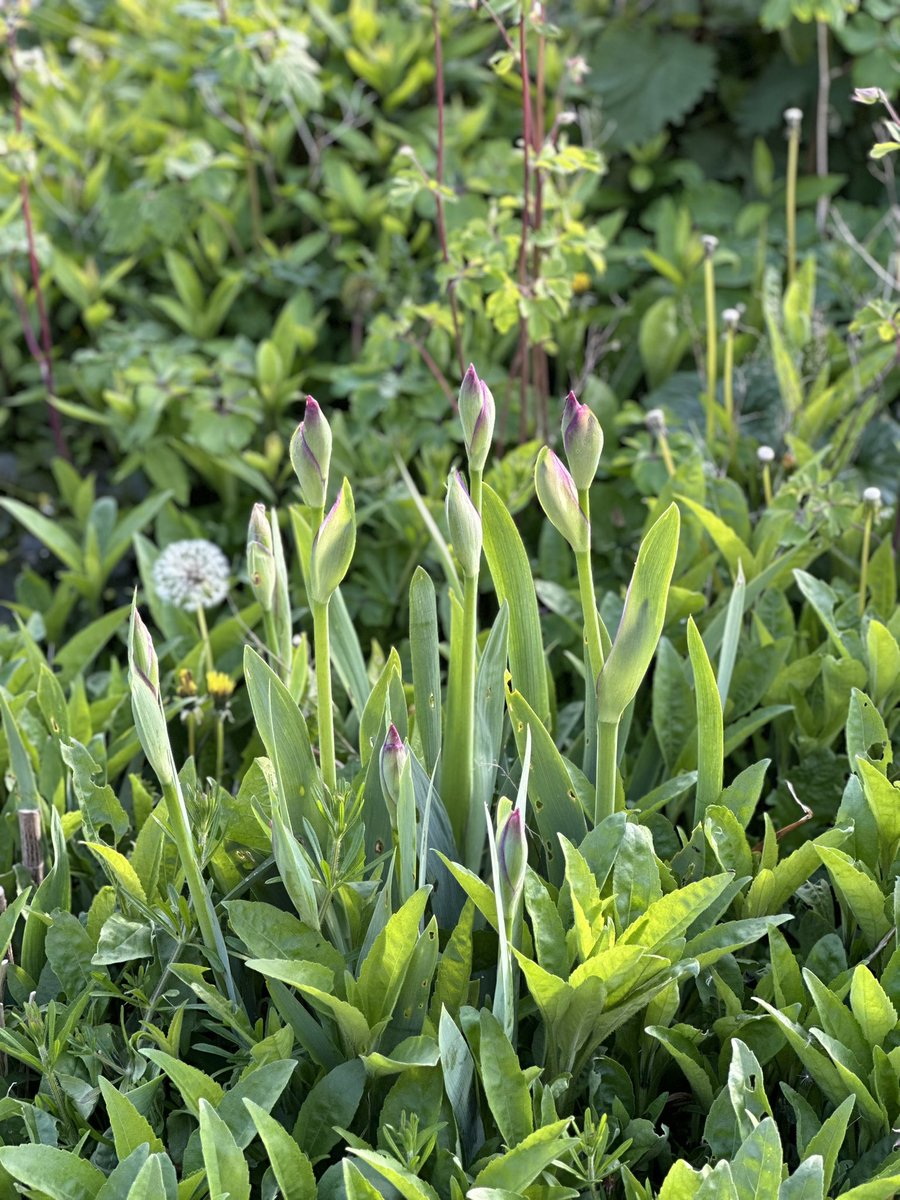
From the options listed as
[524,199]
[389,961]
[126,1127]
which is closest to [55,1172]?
[126,1127]

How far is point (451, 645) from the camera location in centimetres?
126

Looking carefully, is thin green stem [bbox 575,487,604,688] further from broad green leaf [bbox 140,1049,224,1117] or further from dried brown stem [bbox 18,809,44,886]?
dried brown stem [bbox 18,809,44,886]

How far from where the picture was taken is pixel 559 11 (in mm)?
3082

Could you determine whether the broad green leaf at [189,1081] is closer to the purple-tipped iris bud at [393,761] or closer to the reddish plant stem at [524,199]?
the purple-tipped iris bud at [393,761]

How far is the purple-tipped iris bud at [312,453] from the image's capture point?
1044 mm

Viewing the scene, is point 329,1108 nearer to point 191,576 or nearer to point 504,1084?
point 504,1084

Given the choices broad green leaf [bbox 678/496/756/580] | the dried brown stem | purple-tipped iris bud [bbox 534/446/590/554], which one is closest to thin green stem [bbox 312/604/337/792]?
purple-tipped iris bud [bbox 534/446/590/554]

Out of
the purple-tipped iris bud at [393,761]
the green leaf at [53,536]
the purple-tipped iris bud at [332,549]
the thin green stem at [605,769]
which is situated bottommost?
the green leaf at [53,536]

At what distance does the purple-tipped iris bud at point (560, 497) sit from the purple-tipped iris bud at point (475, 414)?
6cm

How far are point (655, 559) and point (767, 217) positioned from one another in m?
1.77

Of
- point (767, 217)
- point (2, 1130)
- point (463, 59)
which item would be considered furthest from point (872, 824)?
point (463, 59)

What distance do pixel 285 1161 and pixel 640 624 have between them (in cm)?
50

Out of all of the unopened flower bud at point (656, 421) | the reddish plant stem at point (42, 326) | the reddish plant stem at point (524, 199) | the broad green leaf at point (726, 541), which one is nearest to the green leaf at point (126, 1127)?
the broad green leaf at point (726, 541)

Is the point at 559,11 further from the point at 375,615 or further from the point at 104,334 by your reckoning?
the point at 375,615
